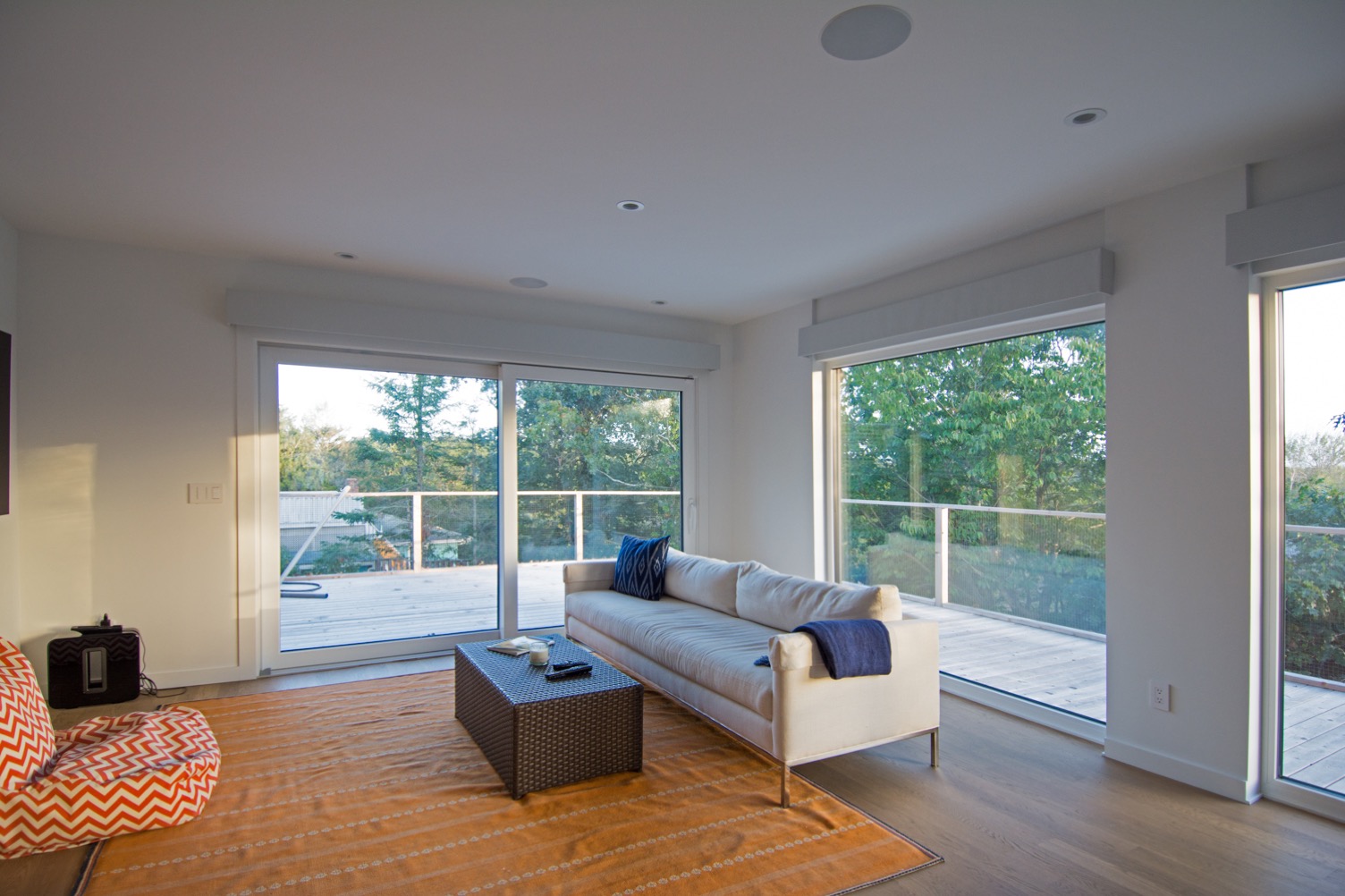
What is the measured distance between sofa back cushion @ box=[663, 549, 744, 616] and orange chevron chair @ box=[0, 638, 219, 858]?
2409 millimetres

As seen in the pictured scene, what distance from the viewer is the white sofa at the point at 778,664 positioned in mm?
2734

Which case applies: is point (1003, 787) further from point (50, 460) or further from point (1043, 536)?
point (50, 460)

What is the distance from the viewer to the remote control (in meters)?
3.08

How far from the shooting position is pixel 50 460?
12.8ft

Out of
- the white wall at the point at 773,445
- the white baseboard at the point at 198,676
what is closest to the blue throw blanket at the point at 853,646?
the white wall at the point at 773,445

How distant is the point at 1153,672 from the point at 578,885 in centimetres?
251

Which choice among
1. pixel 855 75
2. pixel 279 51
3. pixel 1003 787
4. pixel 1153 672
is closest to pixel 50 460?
pixel 279 51

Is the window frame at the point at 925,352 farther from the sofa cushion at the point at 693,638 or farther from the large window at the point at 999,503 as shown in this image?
the sofa cushion at the point at 693,638

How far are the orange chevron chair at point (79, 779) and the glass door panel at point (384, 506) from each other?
1843 millimetres

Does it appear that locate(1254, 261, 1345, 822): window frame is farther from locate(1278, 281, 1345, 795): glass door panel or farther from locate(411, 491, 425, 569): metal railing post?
locate(411, 491, 425, 569): metal railing post

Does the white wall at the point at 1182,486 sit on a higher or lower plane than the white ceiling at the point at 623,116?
lower

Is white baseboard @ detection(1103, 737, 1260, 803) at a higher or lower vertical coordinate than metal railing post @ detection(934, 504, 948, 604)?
lower

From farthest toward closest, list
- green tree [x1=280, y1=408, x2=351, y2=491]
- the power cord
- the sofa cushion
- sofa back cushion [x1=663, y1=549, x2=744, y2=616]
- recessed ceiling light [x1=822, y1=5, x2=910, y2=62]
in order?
green tree [x1=280, y1=408, x2=351, y2=491]
sofa back cushion [x1=663, y1=549, x2=744, y2=616]
the power cord
the sofa cushion
recessed ceiling light [x1=822, y1=5, x2=910, y2=62]

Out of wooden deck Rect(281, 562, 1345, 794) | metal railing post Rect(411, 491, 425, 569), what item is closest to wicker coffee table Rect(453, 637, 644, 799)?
wooden deck Rect(281, 562, 1345, 794)
